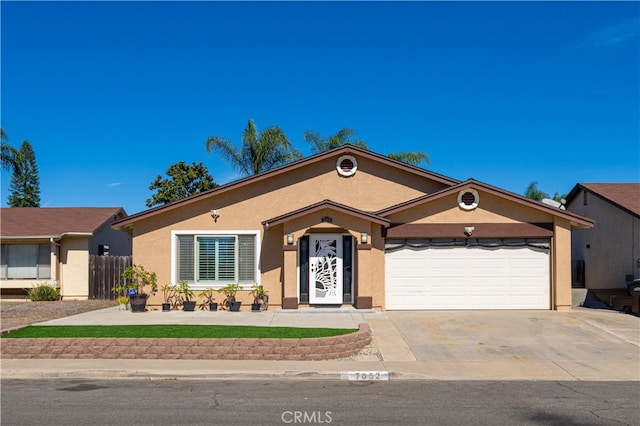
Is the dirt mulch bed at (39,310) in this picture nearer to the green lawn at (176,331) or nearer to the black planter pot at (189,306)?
the green lawn at (176,331)

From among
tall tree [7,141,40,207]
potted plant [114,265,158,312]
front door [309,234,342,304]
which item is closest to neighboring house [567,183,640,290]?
front door [309,234,342,304]

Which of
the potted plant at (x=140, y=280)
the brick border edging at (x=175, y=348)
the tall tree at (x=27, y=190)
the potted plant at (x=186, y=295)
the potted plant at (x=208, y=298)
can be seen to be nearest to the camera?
the brick border edging at (x=175, y=348)

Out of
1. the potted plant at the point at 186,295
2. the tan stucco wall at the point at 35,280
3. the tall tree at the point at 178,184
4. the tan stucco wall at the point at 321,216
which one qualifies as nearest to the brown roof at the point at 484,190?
the tan stucco wall at the point at 321,216

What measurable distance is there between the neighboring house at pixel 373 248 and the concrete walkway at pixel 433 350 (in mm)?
776

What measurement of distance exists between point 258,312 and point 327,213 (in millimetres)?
3687

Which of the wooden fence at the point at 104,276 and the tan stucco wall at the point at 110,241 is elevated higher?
the tan stucco wall at the point at 110,241

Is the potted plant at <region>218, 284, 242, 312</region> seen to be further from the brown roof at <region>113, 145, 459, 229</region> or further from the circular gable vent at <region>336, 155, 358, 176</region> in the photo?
the circular gable vent at <region>336, 155, 358, 176</region>

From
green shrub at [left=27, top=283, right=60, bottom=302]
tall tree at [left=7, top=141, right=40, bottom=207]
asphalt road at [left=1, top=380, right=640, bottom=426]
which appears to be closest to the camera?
asphalt road at [left=1, top=380, right=640, bottom=426]

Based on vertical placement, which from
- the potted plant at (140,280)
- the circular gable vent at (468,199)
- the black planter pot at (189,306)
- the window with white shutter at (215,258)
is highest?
the circular gable vent at (468,199)

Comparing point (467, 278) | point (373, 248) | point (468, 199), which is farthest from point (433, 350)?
point (468, 199)

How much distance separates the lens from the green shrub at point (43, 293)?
877 inches

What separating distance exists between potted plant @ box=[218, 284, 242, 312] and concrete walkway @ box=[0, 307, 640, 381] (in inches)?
23.8

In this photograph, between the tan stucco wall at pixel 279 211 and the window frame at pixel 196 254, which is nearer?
the tan stucco wall at pixel 279 211

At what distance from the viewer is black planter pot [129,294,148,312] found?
1784 cm
